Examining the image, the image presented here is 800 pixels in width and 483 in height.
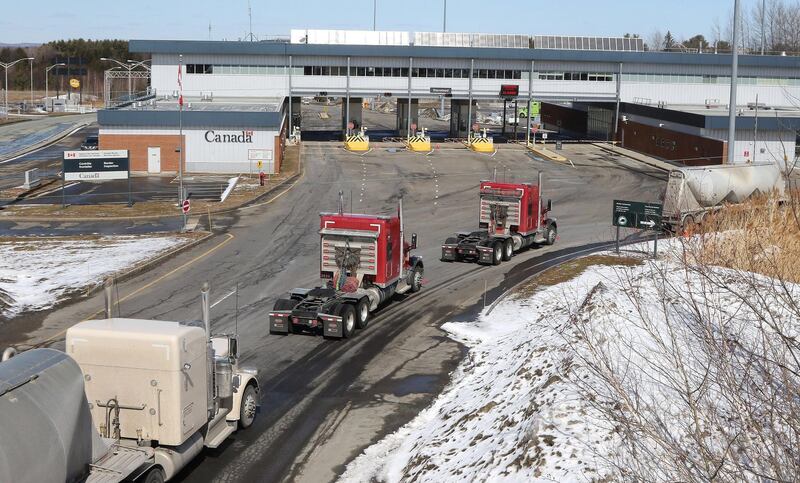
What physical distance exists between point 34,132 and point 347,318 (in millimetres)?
90274

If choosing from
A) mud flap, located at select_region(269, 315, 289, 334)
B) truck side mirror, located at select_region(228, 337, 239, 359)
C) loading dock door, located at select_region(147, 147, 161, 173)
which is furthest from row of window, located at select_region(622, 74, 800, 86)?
truck side mirror, located at select_region(228, 337, 239, 359)

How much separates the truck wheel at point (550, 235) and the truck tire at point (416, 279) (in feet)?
34.8

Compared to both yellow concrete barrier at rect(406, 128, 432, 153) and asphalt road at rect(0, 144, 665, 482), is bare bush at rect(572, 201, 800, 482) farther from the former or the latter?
yellow concrete barrier at rect(406, 128, 432, 153)

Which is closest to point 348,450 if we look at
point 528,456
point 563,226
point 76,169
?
point 528,456

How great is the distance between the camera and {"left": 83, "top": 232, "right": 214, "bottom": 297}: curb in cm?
3288

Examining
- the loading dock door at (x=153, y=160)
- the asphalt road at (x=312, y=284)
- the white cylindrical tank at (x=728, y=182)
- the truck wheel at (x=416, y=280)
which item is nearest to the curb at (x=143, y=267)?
the asphalt road at (x=312, y=284)

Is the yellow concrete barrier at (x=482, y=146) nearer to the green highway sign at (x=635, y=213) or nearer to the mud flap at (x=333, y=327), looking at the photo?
the green highway sign at (x=635, y=213)

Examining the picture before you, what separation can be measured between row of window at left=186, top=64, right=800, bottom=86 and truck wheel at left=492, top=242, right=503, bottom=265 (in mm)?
51814

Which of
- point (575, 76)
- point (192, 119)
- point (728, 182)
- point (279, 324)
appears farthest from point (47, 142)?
point (279, 324)

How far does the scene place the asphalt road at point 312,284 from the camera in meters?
19.0

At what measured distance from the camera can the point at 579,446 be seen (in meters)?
14.0

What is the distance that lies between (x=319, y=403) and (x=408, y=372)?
339cm

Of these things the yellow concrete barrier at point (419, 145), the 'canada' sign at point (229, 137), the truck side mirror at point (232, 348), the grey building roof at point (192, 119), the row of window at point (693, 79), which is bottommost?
the truck side mirror at point (232, 348)

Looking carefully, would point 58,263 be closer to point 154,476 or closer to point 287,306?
point 287,306
